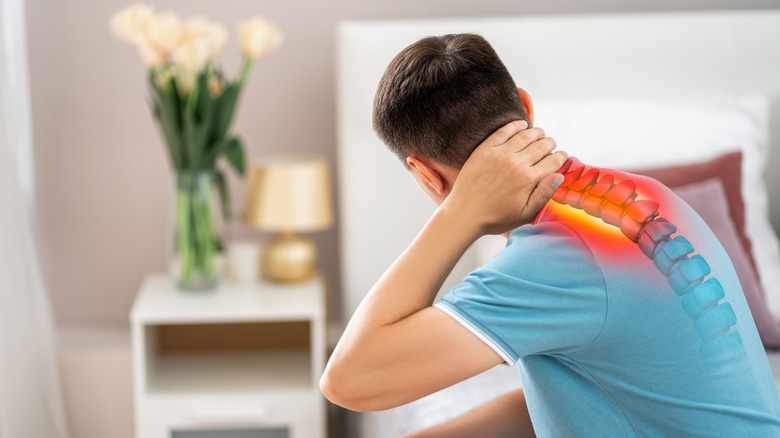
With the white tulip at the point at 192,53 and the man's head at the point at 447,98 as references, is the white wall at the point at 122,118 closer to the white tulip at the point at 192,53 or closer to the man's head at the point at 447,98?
the white tulip at the point at 192,53

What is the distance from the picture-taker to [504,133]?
902mm

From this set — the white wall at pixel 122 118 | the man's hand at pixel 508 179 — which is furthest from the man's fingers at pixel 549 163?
the white wall at pixel 122 118

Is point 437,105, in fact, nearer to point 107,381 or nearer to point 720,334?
point 720,334

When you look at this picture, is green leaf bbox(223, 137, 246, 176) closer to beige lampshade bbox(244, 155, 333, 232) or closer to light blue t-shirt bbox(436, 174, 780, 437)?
beige lampshade bbox(244, 155, 333, 232)

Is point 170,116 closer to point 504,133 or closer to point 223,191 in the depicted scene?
point 223,191

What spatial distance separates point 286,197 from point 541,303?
4.64 feet

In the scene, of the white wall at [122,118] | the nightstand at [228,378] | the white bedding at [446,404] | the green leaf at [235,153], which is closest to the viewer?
the white bedding at [446,404]

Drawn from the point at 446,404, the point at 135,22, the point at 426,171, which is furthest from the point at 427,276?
the point at 135,22

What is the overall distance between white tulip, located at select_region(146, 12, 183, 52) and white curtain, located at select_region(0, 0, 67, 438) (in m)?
0.37

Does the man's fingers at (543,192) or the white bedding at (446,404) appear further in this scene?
the white bedding at (446,404)

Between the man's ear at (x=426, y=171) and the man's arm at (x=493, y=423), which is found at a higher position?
the man's ear at (x=426, y=171)

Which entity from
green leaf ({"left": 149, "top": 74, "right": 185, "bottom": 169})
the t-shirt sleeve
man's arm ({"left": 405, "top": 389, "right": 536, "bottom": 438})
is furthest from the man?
green leaf ({"left": 149, "top": 74, "right": 185, "bottom": 169})

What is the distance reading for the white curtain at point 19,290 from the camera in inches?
72.7

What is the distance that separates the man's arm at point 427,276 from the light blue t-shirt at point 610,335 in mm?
46
